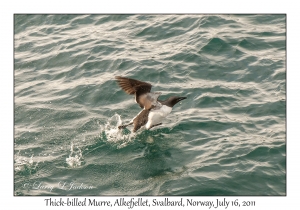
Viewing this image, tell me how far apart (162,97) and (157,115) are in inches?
54.6

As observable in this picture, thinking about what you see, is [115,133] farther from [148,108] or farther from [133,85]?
[133,85]

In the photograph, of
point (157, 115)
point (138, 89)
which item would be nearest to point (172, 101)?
point (157, 115)

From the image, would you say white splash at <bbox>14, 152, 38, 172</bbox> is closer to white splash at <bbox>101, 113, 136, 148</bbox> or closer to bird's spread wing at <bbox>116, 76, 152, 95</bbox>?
white splash at <bbox>101, 113, 136, 148</bbox>

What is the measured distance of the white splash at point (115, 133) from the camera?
10922 mm

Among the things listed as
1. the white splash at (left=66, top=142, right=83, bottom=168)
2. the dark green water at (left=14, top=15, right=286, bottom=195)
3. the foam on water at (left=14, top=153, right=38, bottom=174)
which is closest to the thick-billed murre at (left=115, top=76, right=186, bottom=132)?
the dark green water at (left=14, top=15, right=286, bottom=195)

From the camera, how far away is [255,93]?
12.1 m

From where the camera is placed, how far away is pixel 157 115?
11.3 m

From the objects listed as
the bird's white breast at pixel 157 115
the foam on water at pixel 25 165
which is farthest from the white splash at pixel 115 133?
the foam on water at pixel 25 165

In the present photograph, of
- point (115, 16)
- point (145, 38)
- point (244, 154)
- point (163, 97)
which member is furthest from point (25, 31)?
point (244, 154)

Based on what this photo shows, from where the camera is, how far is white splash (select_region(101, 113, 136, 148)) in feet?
35.8

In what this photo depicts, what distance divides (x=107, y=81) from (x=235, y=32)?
459 centimetres

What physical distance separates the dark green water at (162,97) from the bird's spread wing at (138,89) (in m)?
0.68

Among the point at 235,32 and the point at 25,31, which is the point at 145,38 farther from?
the point at 25,31

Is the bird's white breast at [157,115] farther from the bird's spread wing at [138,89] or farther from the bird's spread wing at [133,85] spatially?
the bird's spread wing at [133,85]
